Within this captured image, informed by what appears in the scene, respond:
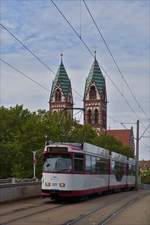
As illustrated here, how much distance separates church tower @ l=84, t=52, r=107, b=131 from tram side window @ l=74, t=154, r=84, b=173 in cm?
10907

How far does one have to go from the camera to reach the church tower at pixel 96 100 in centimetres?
14288

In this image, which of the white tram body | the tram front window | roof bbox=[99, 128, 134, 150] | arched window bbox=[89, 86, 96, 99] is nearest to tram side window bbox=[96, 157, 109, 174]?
the white tram body

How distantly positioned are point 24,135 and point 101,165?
39.2 meters

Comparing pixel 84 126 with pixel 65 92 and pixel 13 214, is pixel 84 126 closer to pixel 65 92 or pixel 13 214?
pixel 65 92

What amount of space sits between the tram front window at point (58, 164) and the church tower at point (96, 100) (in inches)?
4334

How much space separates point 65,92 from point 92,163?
97.5m

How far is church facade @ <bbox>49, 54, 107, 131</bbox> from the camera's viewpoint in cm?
13312

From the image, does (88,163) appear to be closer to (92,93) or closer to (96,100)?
(96,100)

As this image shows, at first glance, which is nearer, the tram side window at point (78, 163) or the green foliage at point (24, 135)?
the tram side window at point (78, 163)

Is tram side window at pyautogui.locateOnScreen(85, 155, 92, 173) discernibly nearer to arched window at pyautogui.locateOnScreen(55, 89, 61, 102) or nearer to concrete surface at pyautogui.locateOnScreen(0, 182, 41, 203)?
concrete surface at pyautogui.locateOnScreen(0, 182, 41, 203)

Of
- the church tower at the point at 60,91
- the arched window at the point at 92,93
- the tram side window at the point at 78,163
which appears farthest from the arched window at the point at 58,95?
the tram side window at the point at 78,163

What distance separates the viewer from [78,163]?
3136cm

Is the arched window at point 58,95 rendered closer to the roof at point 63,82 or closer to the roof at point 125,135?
the roof at point 63,82

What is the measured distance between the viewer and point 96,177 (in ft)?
117
